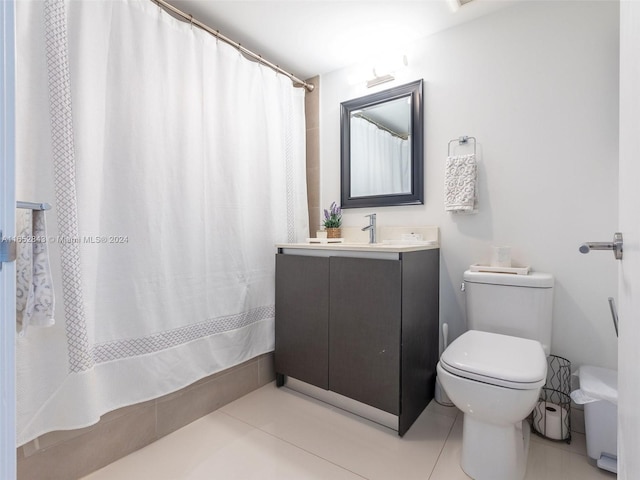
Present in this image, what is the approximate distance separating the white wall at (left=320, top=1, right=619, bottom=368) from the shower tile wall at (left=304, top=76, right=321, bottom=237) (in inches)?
30.6

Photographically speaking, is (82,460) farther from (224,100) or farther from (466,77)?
(466,77)

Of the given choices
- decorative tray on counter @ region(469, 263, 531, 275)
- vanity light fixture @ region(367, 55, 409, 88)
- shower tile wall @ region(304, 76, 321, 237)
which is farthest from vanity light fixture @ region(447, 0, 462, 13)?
decorative tray on counter @ region(469, 263, 531, 275)

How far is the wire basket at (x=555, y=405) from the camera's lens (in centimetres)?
146

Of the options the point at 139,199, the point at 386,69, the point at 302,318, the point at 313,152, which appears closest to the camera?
the point at 139,199

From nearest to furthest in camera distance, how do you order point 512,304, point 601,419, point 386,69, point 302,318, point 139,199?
point 601,419
point 139,199
point 512,304
point 302,318
point 386,69

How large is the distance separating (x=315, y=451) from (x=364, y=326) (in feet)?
2.00

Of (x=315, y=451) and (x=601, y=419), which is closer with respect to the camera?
(x=601, y=419)

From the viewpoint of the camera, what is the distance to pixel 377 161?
2121mm

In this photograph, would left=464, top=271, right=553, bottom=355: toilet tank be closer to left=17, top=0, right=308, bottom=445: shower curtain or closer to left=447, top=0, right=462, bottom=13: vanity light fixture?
left=17, top=0, right=308, bottom=445: shower curtain

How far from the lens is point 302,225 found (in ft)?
7.38

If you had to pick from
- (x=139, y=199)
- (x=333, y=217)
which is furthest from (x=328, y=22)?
(x=139, y=199)

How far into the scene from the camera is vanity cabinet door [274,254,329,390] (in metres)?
1.72

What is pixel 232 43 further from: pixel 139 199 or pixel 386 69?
pixel 139 199

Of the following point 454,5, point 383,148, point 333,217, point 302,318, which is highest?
point 454,5
